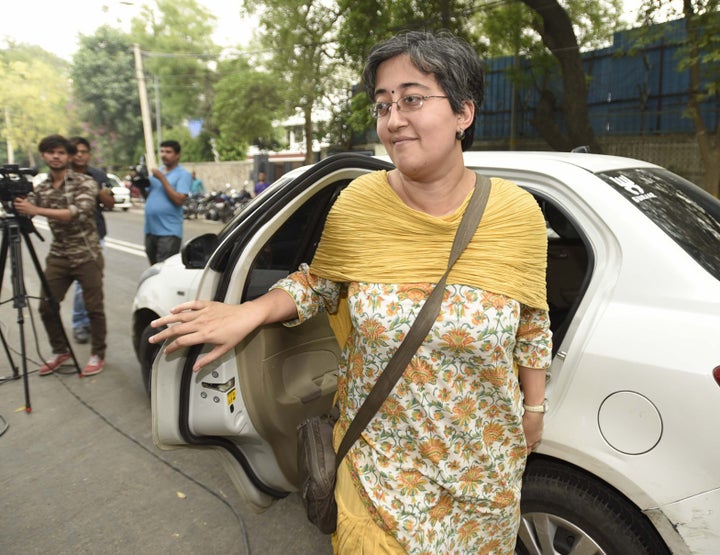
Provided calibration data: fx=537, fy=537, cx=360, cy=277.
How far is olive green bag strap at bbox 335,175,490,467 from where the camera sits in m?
1.26

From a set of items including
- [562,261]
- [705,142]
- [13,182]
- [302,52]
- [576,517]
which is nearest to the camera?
[576,517]

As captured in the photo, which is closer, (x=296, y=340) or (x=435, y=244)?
(x=435, y=244)

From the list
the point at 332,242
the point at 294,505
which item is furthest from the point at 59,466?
the point at 332,242

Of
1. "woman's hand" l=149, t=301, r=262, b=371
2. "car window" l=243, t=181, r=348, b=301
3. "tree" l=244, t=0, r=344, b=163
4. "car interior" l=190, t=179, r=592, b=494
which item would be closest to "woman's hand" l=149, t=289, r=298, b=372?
"woman's hand" l=149, t=301, r=262, b=371

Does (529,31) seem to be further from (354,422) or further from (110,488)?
(354,422)

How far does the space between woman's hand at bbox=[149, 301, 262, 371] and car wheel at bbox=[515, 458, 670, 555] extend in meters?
1.11

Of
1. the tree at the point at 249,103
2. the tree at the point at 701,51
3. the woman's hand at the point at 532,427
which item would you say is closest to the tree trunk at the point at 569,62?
the tree at the point at 701,51

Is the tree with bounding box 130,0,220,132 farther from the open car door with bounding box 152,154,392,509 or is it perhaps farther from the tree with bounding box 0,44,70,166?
the open car door with bounding box 152,154,392,509

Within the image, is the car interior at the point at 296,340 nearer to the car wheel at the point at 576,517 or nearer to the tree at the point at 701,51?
→ the car wheel at the point at 576,517

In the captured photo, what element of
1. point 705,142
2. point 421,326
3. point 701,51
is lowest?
point 421,326

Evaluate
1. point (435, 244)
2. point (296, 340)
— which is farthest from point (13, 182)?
point (435, 244)

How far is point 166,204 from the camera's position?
5.12 meters

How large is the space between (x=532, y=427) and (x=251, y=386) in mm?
1057

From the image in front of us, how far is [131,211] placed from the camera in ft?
68.1
